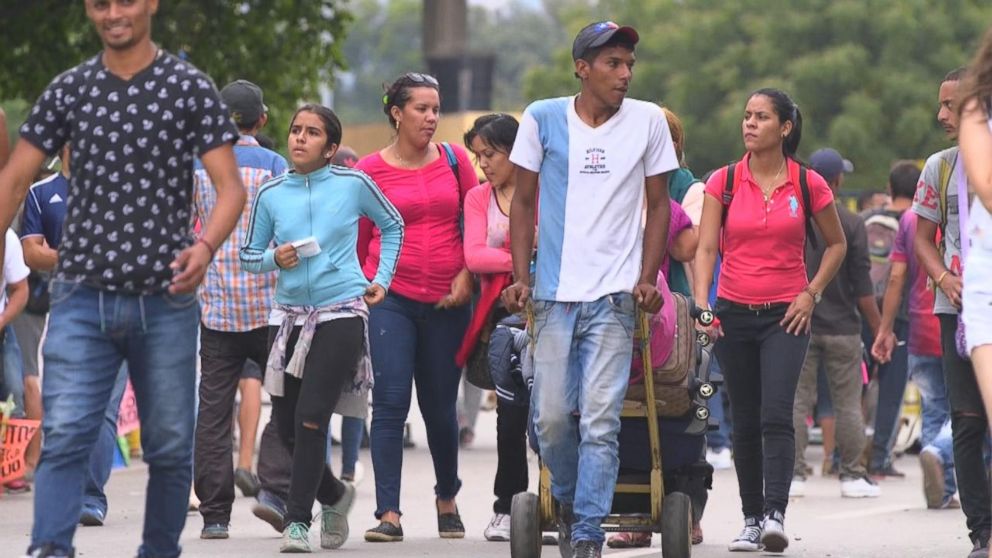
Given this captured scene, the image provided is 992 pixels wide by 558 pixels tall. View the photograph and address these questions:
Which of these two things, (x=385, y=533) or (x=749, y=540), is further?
(x=385, y=533)

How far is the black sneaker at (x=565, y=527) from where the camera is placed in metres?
8.48

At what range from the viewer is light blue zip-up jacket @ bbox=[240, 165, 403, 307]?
9.18 m

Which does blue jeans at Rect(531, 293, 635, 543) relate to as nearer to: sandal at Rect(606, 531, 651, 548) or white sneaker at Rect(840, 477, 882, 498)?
sandal at Rect(606, 531, 651, 548)

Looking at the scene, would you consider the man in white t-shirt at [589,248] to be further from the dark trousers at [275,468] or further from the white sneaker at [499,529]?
the dark trousers at [275,468]

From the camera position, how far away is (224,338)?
10016 millimetres

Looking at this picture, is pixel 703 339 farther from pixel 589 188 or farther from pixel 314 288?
pixel 314 288

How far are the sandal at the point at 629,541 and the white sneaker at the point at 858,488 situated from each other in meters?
3.45

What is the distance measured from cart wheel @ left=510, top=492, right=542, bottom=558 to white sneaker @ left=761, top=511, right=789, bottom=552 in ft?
4.53

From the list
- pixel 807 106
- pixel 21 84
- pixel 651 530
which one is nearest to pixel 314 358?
pixel 651 530

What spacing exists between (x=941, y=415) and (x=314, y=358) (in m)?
4.75

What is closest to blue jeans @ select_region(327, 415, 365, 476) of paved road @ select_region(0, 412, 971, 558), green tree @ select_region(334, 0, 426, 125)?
paved road @ select_region(0, 412, 971, 558)

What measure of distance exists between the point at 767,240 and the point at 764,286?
20 centimetres

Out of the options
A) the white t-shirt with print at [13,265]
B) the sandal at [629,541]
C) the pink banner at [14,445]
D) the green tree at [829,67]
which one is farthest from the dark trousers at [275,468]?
the green tree at [829,67]

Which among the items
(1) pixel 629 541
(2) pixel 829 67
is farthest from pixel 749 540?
(2) pixel 829 67
